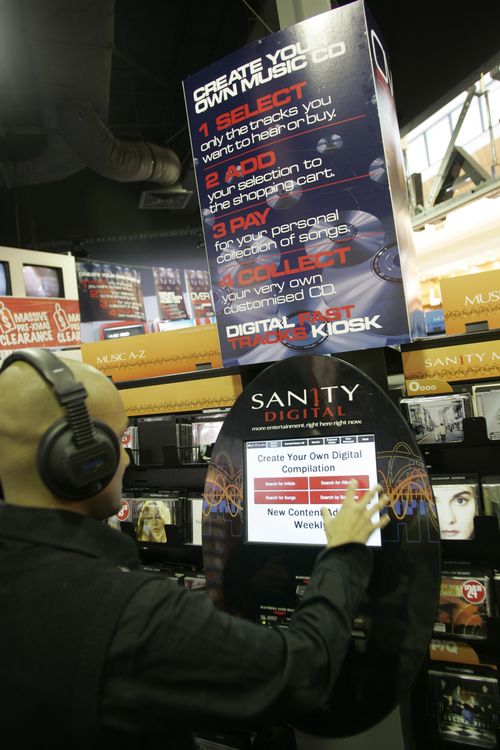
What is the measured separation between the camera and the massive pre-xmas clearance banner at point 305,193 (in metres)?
1.67

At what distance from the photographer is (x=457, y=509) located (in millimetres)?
1643

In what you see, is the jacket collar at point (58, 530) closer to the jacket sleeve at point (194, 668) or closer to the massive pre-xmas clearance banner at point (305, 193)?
the jacket sleeve at point (194, 668)

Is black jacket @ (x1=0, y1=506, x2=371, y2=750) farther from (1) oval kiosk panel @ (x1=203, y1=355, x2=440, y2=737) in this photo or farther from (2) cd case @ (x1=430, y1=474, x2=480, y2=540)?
(2) cd case @ (x1=430, y1=474, x2=480, y2=540)

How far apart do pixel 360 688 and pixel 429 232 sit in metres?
5.54

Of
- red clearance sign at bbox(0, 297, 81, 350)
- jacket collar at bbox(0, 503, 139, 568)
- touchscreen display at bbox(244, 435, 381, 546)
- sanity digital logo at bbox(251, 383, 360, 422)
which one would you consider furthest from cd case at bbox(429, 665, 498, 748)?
red clearance sign at bbox(0, 297, 81, 350)

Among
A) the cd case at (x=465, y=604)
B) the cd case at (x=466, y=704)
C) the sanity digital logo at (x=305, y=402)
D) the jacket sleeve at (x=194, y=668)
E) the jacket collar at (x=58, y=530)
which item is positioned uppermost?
the sanity digital logo at (x=305, y=402)

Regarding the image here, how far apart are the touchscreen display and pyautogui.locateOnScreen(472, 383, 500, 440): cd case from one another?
447 millimetres

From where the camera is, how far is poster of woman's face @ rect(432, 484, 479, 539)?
1.62 meters

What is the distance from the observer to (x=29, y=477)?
3.35 ft

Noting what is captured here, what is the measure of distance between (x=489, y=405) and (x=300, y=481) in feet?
2.01

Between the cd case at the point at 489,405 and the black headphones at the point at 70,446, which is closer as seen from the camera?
the black headphones at the point at 70,446

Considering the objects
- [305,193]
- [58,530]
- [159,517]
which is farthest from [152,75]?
[58,530]

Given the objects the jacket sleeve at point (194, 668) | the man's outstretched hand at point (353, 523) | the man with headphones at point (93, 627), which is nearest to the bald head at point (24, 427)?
the man with headphones at point (93, 627)

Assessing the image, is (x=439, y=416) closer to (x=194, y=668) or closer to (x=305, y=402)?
(x=305, y=402)
